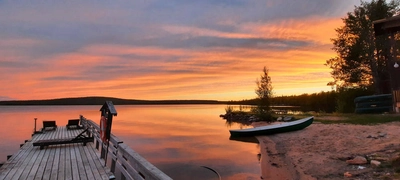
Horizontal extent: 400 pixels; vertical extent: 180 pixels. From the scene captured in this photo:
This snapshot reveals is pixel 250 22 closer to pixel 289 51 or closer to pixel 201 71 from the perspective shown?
pixel 289 51

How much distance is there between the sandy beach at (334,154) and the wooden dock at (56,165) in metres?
6.20

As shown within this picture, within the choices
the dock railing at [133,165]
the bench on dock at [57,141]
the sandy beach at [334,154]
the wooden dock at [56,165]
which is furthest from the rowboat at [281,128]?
the dock railing at [133,165]

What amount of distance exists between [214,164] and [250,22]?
1014 centimetres

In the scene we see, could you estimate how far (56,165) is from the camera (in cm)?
713

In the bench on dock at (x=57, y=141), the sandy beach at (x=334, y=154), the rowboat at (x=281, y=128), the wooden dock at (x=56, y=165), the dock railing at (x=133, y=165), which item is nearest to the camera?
the dock railing at (x=133, y=165)

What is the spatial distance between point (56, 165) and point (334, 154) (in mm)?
10504

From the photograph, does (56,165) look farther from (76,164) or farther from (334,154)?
(334,154)

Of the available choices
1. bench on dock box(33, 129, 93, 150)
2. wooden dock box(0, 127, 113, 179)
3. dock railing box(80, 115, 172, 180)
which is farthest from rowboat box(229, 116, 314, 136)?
dock railing box(80, 115, 172, 180)

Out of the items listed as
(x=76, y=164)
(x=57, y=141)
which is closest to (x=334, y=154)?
(x=76, y=164)

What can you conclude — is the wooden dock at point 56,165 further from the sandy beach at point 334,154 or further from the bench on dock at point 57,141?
the sandy beach at point 334,154

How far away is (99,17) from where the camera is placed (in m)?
15.2

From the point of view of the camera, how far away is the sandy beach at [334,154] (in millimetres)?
8039

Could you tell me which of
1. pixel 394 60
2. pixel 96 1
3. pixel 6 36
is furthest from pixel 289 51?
pixel 6 36

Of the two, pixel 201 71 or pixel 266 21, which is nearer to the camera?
pixel 266 21
